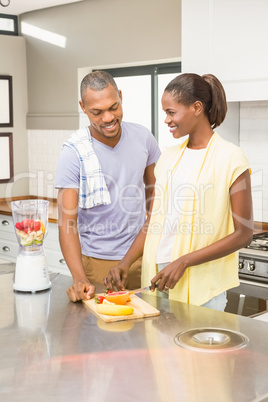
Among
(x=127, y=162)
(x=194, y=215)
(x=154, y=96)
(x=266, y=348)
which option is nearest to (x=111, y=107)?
(x=127, y=162)

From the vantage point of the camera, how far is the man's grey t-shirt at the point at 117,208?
2408mm

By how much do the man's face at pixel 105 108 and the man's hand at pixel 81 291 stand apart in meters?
0.61

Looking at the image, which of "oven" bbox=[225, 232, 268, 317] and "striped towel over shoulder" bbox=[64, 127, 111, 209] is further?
"oven" bbox=[225, 232, 268, 317]

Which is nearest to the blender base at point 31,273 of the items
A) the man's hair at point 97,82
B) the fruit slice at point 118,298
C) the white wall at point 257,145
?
the fruit slice at point 118,298

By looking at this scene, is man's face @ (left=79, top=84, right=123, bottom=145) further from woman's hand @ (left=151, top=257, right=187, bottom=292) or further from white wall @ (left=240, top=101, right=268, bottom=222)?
white wall @ (left=240, top=101, right=268, bottom=222)

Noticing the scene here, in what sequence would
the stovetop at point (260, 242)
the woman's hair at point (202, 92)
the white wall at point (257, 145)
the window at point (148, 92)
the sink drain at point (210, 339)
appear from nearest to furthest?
the sink drain at point (210, 339) < the woman's hair at point (202, 92) < the stovetop at point (260, 242) < the white wall at point (257, 145) < the window at point (148, 92)

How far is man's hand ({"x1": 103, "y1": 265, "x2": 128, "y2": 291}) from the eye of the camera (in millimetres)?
2168

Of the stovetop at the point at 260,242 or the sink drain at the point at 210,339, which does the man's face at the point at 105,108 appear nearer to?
the sink drain at the point at 210,339

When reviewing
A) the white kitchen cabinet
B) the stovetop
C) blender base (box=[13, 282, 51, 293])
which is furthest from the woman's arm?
the white kitchen cabinet

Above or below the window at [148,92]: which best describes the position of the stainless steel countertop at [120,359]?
below

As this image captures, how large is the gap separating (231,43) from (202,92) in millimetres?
1354

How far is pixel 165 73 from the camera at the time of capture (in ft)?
15.4

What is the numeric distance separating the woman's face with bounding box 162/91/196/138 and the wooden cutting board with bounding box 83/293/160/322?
24.8 inches

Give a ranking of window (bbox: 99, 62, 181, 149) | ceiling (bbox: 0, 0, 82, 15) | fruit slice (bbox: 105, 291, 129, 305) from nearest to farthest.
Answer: fruit slice (bbox: 105, 291, 129, 305)
window (bbox: 99, 62, 181, 149)
ceiling (bbox: 0, 0, 82, 15)
